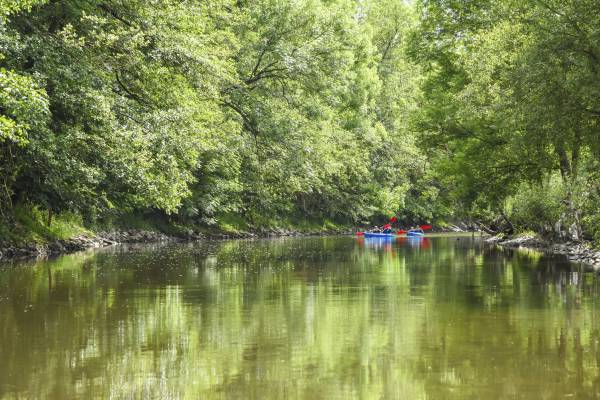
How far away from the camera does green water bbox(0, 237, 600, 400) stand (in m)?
7.75

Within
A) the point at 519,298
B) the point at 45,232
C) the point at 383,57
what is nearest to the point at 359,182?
the point at 383,57

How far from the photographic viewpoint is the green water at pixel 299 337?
7.75 m

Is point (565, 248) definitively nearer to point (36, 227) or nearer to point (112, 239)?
point (36, 227)

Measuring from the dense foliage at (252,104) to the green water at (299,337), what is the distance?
16.5ft

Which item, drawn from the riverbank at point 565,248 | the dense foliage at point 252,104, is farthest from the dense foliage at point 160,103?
the riverbank at point 565,248

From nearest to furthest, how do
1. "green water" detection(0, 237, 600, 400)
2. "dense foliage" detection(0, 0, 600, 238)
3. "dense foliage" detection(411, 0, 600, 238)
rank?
"green water" detection(0, 237, 600, 400), "dense foliage" detection(411, 0, 600, 238), "dense foliage" detection(0, 0, 600, 238)

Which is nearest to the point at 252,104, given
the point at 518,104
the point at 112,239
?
the point at 112,239

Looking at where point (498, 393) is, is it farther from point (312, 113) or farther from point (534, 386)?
point (312, 113)

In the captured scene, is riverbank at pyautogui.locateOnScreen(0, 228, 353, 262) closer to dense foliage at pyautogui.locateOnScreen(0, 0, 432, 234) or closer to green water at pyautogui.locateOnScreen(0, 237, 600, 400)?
dense foliage at pyautogui.locateOnScreen(0, 0, 432, 234)

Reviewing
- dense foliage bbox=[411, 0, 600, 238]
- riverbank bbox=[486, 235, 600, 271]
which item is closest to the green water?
dense foliage bbox=[411, 0, 600, 238]

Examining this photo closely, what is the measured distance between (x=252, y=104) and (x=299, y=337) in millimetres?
30127

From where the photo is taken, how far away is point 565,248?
3344cm

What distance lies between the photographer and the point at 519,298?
49.8 feet

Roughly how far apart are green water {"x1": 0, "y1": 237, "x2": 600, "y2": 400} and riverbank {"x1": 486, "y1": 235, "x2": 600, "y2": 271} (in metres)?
7.11
